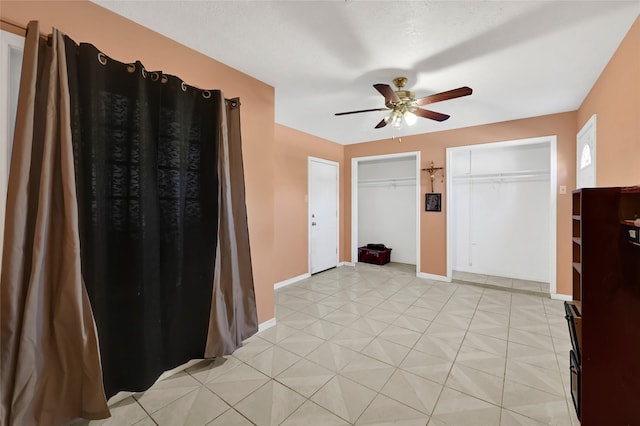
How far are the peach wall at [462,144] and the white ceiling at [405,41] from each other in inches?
23.7

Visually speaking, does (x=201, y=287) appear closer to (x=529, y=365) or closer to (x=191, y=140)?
(x=191, y=140)

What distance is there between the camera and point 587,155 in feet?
9.93

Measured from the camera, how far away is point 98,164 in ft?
5.16

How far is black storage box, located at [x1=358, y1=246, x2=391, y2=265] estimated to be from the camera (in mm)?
5473

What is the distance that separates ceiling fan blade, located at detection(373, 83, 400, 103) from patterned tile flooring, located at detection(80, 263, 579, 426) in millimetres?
2195

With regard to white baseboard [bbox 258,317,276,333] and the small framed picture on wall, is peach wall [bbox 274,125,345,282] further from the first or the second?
the small framed picture on wall

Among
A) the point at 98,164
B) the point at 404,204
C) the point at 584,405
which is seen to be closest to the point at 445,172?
the point at 404,204

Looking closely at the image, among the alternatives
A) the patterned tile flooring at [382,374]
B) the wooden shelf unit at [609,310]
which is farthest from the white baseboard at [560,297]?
the wooden shelf unit at [609,310]

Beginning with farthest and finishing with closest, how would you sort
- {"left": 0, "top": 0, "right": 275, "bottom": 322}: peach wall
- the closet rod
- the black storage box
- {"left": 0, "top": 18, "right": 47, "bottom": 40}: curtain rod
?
the black storage box
the closet rod
{"left": 0, "top": 0, "right": 275, "bottom": 322}: peach wall
{"left": 0, "top": 18, "right": 47, "bottom": 40}: curtain rod

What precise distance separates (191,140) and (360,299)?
2735mm

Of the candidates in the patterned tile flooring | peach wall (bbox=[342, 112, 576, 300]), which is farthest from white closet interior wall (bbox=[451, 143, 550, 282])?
the patterned tile flooring

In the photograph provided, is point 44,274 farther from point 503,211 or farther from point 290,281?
point 503,211

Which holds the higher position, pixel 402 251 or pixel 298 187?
pixel 298 187

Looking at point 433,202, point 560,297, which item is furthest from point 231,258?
point 560,297
